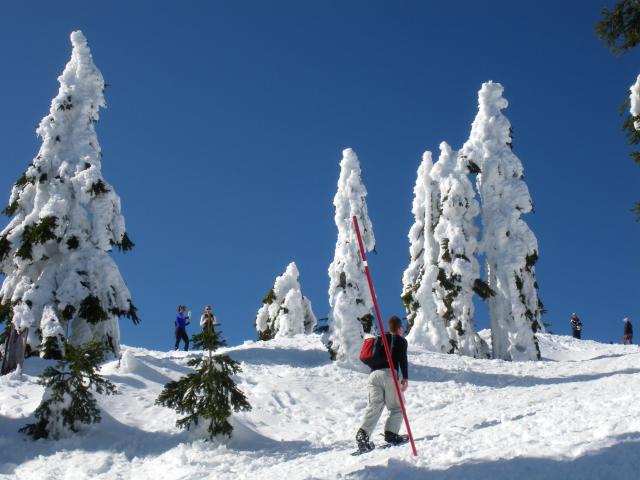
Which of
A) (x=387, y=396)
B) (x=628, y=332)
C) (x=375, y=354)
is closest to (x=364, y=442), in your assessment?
(x=387, y=396)

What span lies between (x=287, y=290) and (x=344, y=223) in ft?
42.6

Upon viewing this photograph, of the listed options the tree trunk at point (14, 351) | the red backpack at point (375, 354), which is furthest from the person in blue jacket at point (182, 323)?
the red backpack at point (375, 354)

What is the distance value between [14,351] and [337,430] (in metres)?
9.58

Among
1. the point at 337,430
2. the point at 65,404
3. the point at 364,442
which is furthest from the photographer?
the point at 337,430

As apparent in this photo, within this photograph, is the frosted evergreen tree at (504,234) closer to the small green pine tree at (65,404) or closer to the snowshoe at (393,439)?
the snowshoe at (393,439)

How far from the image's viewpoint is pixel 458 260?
93.8 ft

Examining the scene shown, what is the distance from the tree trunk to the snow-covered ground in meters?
0.37

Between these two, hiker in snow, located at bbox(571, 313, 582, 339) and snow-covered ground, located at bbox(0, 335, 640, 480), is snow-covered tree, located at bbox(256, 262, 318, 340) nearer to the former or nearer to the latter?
snow-covered ground, located at bbox(0, 335, 640, 480)

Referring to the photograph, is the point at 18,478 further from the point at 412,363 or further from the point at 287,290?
the point at 287,290

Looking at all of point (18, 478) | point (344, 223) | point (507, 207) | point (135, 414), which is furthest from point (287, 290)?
point (18, 478)

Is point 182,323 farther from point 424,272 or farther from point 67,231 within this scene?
point 424,272

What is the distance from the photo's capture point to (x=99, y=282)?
728 inches

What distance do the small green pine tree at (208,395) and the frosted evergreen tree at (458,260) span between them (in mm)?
18413

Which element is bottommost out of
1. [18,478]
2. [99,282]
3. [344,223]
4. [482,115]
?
[18,478]
